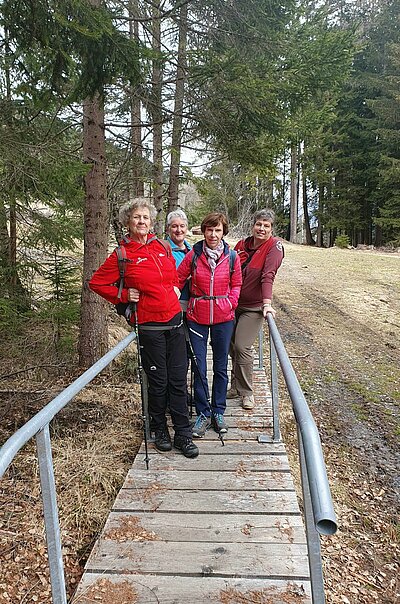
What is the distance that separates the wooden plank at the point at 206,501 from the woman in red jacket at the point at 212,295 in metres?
0.84

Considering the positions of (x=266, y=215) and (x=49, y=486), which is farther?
(x=266, y=215)

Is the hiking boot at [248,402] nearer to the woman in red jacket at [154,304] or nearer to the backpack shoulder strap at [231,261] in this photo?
the woman in red jacket at [154,304]

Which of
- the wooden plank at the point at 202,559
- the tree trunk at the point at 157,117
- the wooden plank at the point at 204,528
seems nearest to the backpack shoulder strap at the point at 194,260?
the wooden plank at the point at 204,528

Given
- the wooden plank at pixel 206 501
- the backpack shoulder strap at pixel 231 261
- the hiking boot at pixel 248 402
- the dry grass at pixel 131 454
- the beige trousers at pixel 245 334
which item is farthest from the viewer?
the hiking boot at pixel 248 402

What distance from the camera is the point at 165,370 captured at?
3.41m

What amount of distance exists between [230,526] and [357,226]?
31640 mm

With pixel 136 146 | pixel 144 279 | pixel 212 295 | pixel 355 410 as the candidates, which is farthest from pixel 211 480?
pixel 136 146

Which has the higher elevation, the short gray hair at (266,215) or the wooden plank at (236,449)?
the short gray hair at (266,215)

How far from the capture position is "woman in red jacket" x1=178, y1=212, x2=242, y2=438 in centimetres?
362

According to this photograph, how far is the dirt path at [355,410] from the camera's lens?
315 cm

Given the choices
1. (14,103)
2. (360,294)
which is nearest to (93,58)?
(14,103)

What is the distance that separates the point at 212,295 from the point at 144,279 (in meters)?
0.70

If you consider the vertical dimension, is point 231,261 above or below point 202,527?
above

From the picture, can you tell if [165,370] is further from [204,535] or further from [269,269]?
[269,269]
